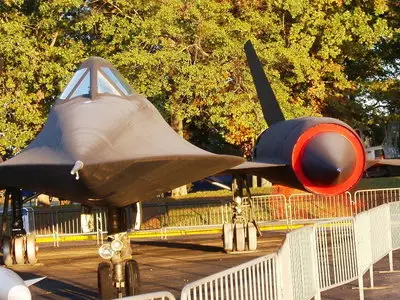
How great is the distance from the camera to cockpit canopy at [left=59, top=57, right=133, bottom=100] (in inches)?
430

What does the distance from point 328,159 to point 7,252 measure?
7407 mm

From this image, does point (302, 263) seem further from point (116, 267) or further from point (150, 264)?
point (150, 264)

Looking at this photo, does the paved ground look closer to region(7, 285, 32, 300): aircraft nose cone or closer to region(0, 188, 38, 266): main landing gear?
region(0, 188, 38, 266): main landing gear

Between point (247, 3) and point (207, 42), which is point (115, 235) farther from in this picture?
point (247, 3)

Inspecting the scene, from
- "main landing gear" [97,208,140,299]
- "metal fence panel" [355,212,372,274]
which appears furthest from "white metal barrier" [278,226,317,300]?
"main landing gear" [97,208,140,299]

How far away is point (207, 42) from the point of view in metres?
28.1

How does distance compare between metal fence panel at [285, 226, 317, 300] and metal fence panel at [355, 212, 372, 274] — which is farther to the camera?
metal fence panel at [355, 212, 372, 274]

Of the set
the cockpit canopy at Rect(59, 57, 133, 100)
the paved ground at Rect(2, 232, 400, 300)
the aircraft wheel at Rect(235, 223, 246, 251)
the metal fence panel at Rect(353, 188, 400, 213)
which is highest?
the cockpit canopy at Rect(59, 57, 133, 100)

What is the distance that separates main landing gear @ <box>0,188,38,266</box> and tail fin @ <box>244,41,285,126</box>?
499 cm

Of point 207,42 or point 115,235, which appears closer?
point 115,235

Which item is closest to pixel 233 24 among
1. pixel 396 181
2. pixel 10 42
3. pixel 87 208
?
pixel 10 42

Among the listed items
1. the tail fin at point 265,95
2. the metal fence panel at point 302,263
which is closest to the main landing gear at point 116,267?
the metal fence panel at point 302,263

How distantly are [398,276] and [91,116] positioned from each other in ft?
20.7

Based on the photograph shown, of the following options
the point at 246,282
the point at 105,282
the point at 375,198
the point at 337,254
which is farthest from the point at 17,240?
the point at 375,198
